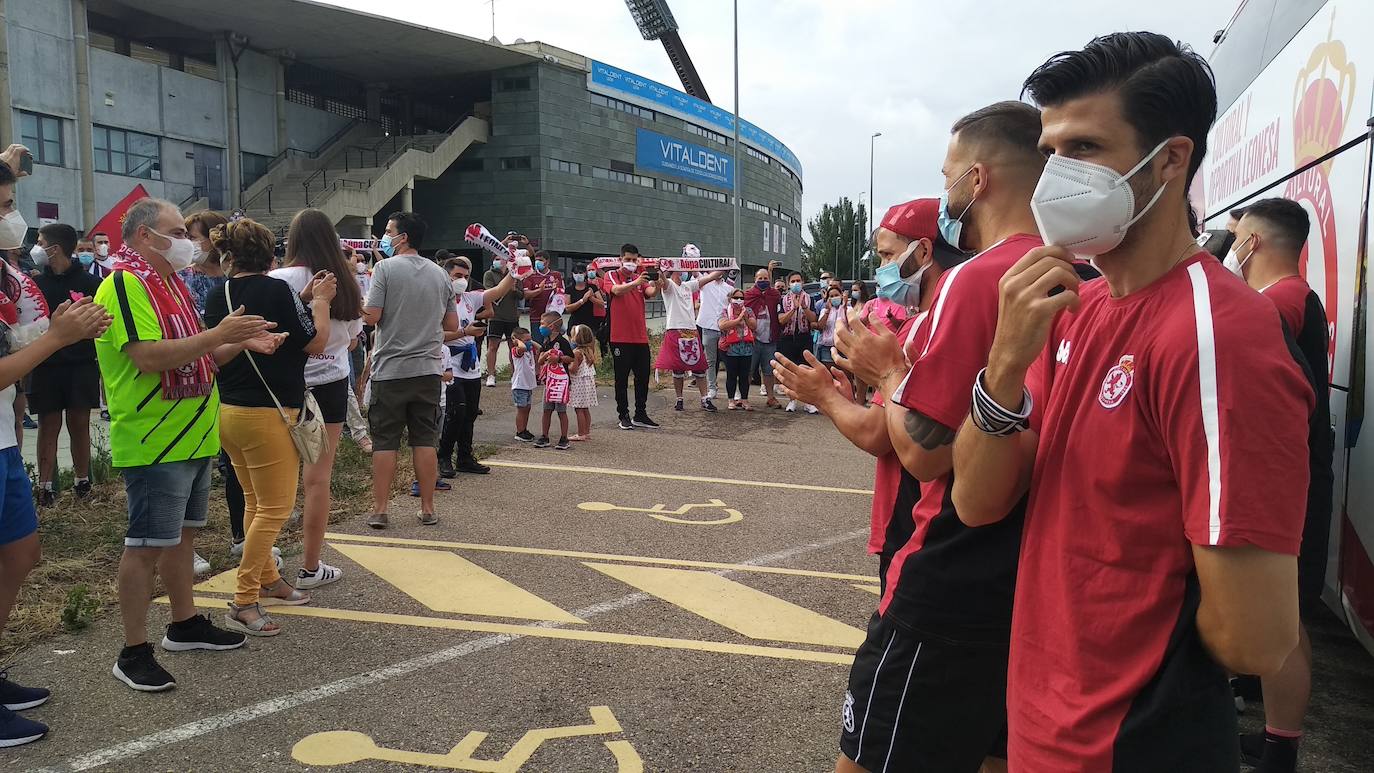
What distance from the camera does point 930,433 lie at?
193 centimetres

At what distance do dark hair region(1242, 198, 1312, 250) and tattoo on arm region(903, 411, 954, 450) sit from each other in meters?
2.59

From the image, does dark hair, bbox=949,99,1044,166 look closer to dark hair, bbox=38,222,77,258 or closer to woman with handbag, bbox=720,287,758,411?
dark hair, bbox=38,222,77,258

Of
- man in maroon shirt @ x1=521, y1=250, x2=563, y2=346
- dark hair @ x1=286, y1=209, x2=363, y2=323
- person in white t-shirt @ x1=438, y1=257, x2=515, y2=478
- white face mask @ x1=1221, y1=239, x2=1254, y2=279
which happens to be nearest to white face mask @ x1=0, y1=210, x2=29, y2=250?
dark hair @ x1=286, y1=209, x2=363, y2=323

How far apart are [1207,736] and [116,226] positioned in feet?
23.4

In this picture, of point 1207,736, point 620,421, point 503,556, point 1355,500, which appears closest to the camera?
point 1207,736

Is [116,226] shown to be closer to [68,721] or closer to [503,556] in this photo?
[503,556]

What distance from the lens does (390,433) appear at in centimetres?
616

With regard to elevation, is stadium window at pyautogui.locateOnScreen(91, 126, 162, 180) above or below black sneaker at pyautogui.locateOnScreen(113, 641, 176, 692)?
above

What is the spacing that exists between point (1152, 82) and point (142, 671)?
4.21 meters

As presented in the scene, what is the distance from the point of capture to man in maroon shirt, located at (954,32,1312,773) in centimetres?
127

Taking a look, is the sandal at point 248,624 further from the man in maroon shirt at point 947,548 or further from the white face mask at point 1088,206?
the white face mask at point 1088,206

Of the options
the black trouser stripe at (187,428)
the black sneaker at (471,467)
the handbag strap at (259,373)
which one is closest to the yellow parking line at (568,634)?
the handbag strap at (259,373)

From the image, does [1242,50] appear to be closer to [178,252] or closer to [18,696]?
[178,252]

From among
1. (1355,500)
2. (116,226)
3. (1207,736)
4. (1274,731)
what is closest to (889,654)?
(1207,736)
